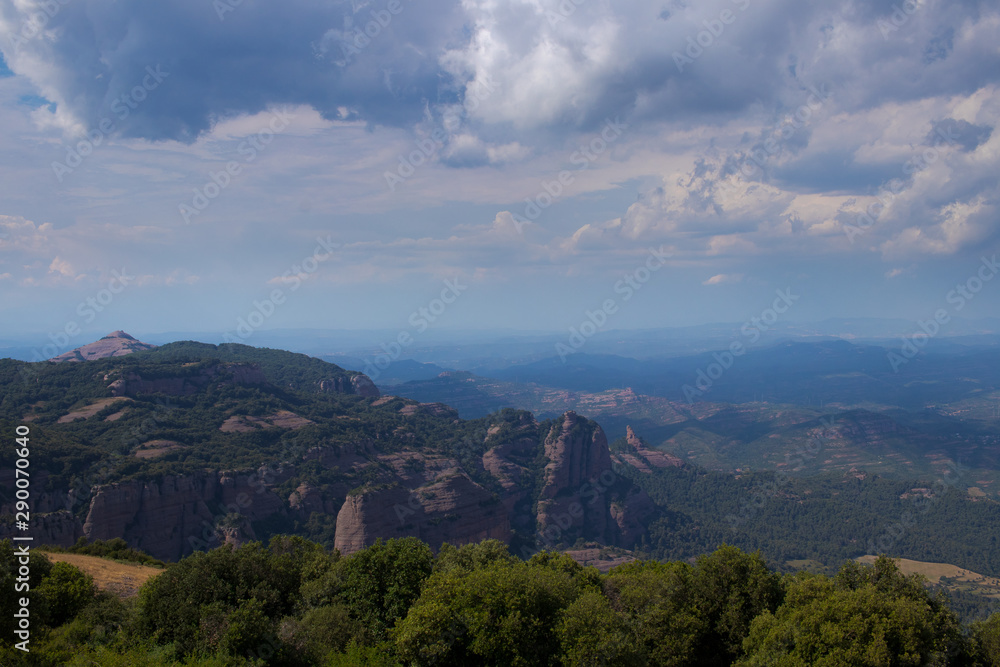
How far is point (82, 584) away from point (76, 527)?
39.9 meters

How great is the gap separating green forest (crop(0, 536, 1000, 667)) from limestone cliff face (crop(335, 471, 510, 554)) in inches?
1837

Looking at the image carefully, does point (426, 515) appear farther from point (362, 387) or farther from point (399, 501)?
point (362, 387)

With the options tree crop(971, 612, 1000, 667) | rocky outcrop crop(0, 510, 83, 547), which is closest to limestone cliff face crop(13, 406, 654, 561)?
rocky outcrop crop(0, 510, 83, 547)

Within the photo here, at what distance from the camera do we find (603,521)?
111438 millimetres

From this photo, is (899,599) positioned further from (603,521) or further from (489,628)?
(603,521)

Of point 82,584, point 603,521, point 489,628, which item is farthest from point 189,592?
point 603,521

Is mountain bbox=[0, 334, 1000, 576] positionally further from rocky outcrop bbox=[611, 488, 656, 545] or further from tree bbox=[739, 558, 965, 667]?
tree bbox=[739, 558, 965, 667]

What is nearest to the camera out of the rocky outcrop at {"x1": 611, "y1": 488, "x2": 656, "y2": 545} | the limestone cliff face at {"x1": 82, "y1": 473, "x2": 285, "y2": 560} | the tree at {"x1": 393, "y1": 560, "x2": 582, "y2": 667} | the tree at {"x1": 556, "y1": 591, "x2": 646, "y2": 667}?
the tree at {"x1": 556, "y1": 591, "x2": 646, "y2": 667}

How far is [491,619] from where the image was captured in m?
22.0

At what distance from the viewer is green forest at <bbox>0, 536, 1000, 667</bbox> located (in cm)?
2047

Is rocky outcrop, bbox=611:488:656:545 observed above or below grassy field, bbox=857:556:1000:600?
above

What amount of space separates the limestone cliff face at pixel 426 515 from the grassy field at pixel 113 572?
36.4m

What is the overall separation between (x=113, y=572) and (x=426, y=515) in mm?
51009

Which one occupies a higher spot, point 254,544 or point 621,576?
point 254,544
